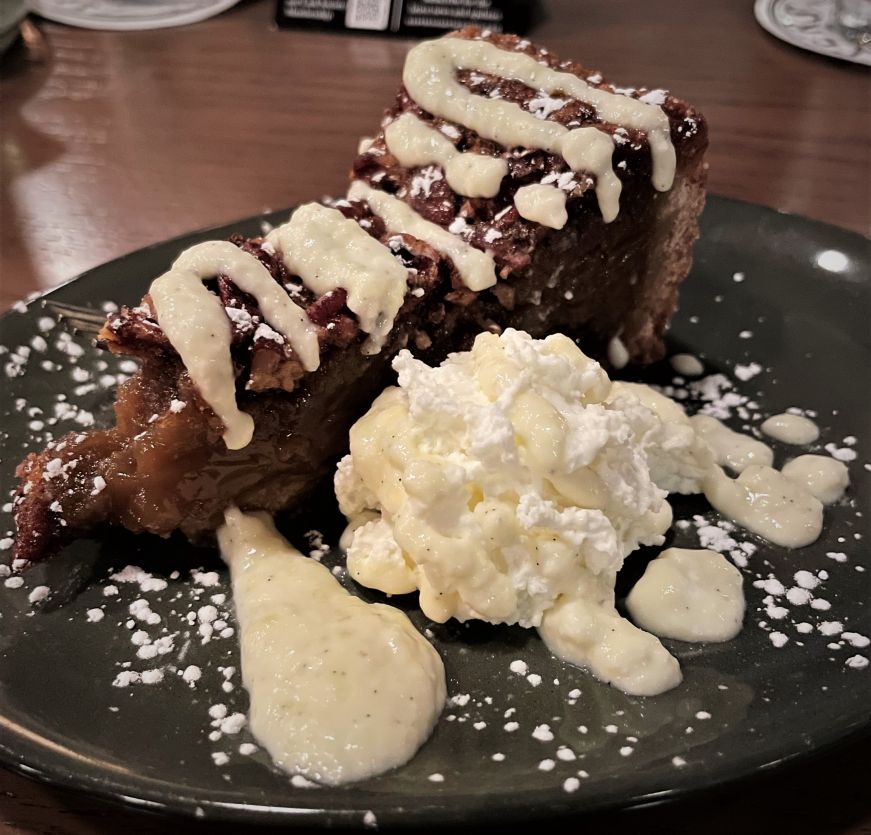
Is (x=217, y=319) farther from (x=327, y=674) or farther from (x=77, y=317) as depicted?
(x=77, y=317)

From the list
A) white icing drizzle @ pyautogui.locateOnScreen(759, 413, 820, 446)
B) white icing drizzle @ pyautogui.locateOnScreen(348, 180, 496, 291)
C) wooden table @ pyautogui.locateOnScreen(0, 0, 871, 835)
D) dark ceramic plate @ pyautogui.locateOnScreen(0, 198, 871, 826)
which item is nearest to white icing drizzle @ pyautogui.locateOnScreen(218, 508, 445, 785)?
dark ceramic plate @ pyautogui.locateOnScreen(0, 198, 871, 826)

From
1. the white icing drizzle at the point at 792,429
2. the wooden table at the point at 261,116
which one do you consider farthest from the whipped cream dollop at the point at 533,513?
the wooden table at the point at 261,116

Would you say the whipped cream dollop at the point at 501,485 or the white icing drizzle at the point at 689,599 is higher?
the whipped cream dollop at the point at 501,485

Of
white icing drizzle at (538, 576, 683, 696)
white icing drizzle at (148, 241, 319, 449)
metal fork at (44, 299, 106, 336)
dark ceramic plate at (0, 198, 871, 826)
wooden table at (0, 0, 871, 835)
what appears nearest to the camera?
dark ceramic plate at (0, 198, 871, 826)

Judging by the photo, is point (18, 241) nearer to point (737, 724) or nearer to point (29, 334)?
point (29, 334)

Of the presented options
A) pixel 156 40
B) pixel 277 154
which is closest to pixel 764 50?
pixel 277 154

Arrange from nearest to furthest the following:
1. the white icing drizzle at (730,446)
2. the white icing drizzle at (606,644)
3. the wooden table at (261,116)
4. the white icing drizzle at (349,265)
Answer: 1. the white icing drizzle at (606,644)
2. the white icing drizzle at (349,265)
3. the white icing drizzle at (730,446)
4. the wooden table at (261,116)

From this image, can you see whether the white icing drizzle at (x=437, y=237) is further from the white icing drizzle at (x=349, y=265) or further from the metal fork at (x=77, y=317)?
the metal fork at (x=77, y=317)

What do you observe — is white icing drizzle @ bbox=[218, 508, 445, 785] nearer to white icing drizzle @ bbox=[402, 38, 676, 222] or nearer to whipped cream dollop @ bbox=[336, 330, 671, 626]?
whipped cream dollop @ bbox=[336, 330, 671, 626]
